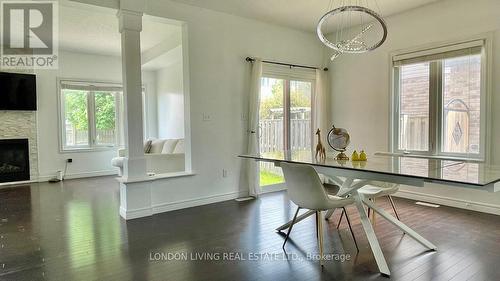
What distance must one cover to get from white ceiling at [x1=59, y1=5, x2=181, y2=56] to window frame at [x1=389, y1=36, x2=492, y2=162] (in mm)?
3487

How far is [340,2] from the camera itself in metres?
4.15

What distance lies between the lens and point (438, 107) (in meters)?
4.32

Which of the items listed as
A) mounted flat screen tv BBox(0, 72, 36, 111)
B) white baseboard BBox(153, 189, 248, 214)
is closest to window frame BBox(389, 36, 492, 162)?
white baseboard BBox(153, 189, 248, 214)

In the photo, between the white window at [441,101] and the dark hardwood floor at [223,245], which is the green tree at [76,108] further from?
the white window at [441,101]

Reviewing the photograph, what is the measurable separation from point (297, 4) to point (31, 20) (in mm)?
3891

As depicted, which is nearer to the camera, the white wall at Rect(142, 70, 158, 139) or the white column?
the white column

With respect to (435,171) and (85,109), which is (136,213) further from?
(85,109)

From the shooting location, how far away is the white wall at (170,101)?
23.2ft

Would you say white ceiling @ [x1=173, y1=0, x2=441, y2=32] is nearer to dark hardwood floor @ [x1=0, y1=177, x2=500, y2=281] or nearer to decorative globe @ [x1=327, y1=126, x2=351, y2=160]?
decorative globe @ [x1=327, y1=126, x2=351, y2=160]

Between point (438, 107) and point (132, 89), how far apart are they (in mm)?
3965

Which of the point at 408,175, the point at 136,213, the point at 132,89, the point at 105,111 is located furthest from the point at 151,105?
the point at 408,175

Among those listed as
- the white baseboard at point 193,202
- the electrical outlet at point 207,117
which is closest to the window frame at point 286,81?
the white baseboard at point 193,202

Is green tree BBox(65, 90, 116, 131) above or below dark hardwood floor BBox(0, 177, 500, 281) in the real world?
above

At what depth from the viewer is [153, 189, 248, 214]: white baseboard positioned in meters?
4.05
